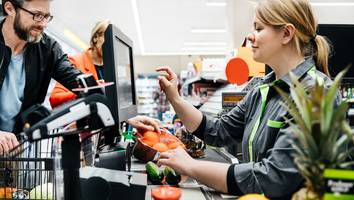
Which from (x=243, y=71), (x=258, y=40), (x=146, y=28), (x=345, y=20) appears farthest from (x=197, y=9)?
(x=258, y=40)

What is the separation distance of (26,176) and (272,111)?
2.78 ft

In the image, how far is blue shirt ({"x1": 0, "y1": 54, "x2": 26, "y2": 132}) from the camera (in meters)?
1.84

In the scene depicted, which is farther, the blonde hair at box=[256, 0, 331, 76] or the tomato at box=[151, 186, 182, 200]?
the blonde hair at box=[256, 0, 331, 76]

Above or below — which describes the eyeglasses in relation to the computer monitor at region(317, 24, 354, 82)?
above

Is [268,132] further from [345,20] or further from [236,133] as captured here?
[345,20]

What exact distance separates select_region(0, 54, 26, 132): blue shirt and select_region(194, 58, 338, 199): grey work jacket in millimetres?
922

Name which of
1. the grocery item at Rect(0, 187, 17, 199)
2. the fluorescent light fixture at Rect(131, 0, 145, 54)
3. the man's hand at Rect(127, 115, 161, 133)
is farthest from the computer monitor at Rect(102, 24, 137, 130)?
the fluorescent light fixture at Rect(131, 0, 145, 54)

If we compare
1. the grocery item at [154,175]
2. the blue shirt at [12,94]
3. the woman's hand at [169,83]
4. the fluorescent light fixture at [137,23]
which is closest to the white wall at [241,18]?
the woman's hand at [169,83]

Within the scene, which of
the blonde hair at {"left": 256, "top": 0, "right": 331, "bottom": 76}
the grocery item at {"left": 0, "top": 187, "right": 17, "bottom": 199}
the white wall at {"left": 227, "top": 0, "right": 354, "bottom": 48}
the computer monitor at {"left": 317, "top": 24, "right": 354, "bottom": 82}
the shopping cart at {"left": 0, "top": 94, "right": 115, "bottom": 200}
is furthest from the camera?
the white wall at {"left": 227, "top": 0, "right": 354, "bottom": 48}

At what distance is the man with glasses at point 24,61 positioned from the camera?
1.75 meters

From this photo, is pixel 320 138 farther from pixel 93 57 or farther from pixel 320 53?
pixel 93 57

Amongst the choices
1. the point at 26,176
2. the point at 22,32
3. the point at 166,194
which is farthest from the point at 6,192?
the point at 22,32

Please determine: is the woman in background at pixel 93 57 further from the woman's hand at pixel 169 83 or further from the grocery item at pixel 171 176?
the grocery item at pixel 171 176

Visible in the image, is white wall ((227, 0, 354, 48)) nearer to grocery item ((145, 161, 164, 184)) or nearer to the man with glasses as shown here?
the man with glasses
